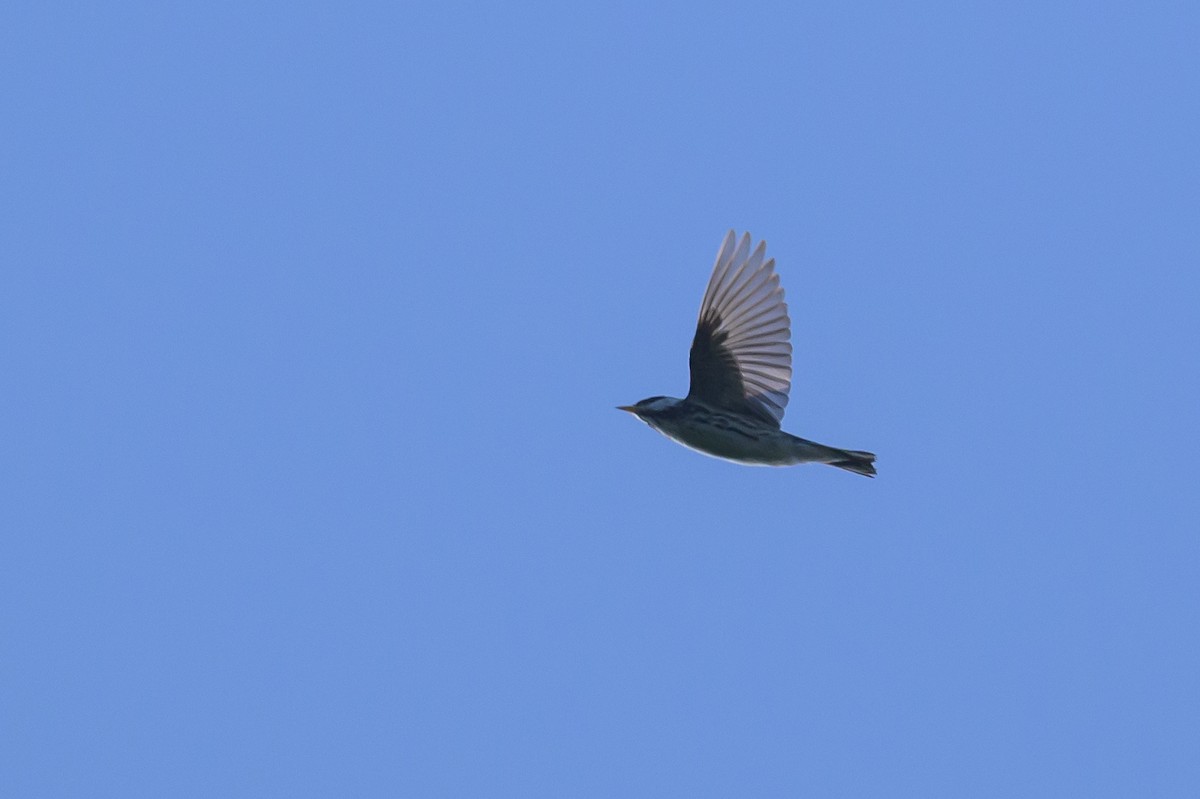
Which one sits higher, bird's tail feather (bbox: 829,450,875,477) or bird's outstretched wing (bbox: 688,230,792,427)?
bird's outstretched wing (bbox: 688,230,792,427)

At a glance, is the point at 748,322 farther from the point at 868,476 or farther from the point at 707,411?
the point at 868,476

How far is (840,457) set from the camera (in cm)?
1208

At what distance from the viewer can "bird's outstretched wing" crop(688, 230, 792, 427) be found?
12469mm

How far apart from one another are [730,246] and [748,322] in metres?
0.71

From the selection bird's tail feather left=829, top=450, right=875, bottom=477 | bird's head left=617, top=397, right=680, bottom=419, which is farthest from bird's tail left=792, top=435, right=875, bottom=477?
bird's head left=617, top=397, right=680, bottom=419

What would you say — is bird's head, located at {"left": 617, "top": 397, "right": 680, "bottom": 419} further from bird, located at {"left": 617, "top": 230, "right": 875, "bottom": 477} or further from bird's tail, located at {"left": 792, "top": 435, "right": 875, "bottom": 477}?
bird's tail, located at {"left": 792, "top": 435, "right": 875, "bottom": 477}

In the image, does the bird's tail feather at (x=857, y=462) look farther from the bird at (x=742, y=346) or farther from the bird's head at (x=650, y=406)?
the bird's head at (x=650, y=406)

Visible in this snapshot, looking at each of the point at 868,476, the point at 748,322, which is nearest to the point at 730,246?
the point at 748,322

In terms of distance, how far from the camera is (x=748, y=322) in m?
12.5

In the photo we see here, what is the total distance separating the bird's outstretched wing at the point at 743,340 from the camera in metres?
12.5

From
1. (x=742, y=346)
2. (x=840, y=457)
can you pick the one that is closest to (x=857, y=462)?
(x=840, y=457)

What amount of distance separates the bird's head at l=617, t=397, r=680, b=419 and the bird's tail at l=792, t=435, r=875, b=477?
1.14 meters

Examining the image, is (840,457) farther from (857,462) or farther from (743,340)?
(743,340)

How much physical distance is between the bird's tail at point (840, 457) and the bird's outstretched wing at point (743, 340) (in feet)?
1.75
